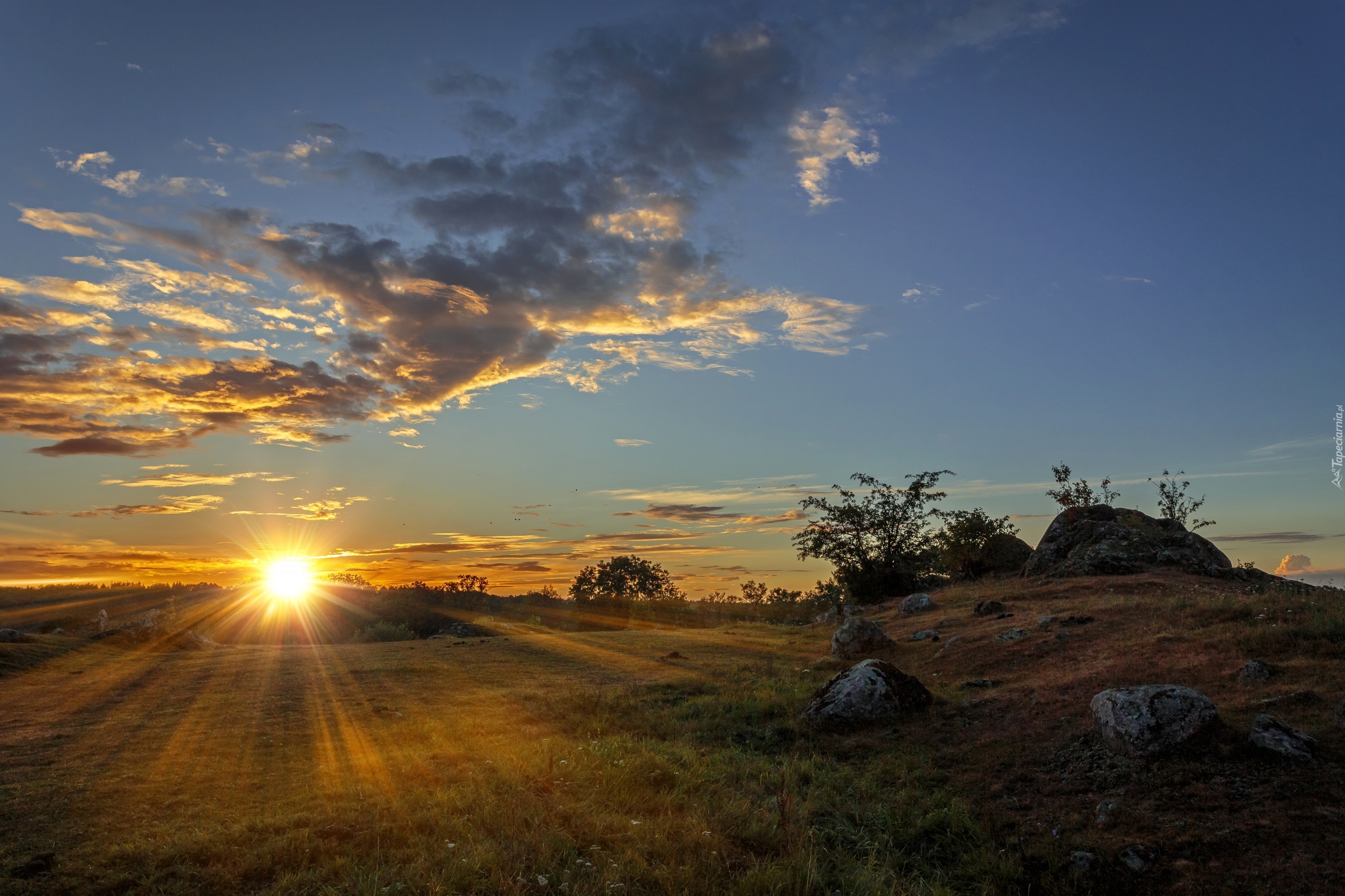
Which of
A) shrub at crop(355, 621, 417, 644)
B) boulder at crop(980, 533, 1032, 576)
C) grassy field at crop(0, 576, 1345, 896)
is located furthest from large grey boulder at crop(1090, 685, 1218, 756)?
shrub at crop(355, 621, 417, 644)

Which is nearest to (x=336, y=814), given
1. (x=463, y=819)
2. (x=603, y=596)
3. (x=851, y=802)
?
(x=463, y=819)

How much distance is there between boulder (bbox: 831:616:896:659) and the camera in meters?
22.3

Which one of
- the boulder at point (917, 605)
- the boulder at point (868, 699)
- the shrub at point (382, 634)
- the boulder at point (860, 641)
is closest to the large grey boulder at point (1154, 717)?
the boulder at point (868, 699)

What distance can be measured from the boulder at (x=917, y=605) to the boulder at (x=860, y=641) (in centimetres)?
894

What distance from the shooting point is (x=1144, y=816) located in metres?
8.52

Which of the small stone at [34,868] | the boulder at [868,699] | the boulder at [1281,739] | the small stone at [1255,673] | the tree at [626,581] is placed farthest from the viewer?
the tree at [626,581]

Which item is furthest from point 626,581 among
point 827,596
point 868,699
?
point 868,699

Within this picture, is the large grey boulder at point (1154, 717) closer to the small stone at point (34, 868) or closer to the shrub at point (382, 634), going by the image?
the small stone at point (34, 868)

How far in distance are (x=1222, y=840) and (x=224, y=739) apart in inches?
645

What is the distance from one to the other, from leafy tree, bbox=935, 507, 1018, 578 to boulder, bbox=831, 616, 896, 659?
23.1m

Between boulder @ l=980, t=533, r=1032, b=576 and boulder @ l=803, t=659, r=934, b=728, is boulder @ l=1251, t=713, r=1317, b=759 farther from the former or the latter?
boulder @ l=980, t=533, r=1032, b=576

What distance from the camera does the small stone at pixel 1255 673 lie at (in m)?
11.8

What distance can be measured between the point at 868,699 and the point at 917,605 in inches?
730

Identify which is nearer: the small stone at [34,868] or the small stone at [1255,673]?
the small stone at [34,868]
